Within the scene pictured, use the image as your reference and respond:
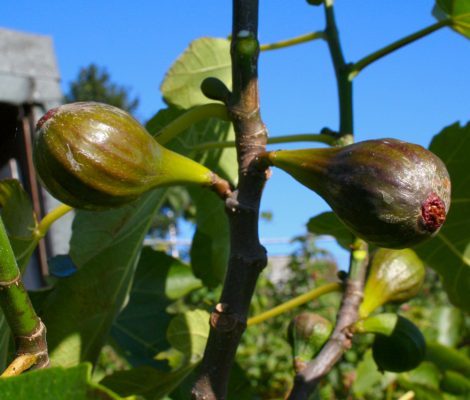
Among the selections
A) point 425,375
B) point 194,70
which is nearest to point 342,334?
point 194,70

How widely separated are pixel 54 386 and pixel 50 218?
47 cm

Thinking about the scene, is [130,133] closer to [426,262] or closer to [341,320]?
[341,320]

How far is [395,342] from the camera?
1006 millimetres

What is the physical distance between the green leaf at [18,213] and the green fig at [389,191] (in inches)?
17.5

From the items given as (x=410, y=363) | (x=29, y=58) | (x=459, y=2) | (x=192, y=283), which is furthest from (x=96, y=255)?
(x=29, y=58)

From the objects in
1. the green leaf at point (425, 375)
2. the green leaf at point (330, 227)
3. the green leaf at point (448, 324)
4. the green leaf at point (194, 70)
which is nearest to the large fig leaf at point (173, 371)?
the green leaf at point (330, 227)

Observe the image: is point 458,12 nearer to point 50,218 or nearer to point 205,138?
point 205,138

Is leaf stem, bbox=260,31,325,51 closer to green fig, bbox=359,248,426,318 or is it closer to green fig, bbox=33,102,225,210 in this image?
green fig, bbox=359,248,426,318

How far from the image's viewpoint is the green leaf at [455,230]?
1186 mm

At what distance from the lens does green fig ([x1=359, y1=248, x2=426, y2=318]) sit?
1.03m

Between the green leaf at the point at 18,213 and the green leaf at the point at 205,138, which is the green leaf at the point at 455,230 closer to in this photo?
the green leaf at the point at 205,138

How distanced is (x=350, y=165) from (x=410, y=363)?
0.43m

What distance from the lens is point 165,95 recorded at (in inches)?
50.5

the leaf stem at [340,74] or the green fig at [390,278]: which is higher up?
the leaf stem at [340,74]
